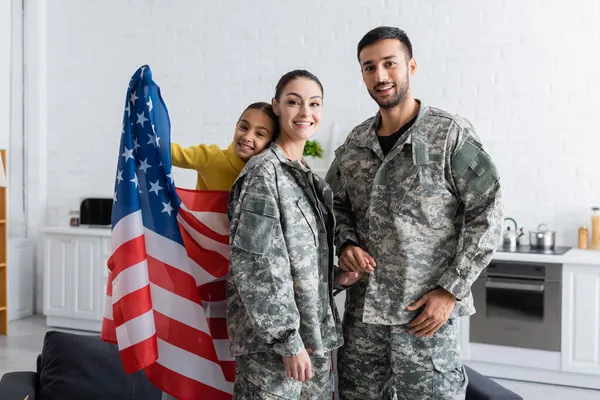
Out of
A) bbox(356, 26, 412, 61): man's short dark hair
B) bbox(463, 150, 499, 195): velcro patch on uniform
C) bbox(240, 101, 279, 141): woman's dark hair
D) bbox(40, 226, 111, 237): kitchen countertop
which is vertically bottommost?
bbox(40, 226, 111, 237): kitchen countertop

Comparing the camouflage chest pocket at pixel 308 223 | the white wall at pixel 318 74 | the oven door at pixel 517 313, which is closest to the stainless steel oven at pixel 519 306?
the oven door at pixel 517 313

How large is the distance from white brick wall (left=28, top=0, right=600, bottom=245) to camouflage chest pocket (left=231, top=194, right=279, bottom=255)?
3604 mm

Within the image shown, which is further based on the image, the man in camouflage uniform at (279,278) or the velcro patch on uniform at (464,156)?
the velcro patch on uniform at (464,156)

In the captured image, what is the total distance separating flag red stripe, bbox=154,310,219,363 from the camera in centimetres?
233

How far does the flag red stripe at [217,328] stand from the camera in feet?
7.96

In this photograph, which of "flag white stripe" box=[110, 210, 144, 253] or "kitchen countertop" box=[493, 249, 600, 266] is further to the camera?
"kitchen countertop" box=[493, 249, 600, 266]

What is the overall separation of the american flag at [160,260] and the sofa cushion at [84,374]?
0.44 metres

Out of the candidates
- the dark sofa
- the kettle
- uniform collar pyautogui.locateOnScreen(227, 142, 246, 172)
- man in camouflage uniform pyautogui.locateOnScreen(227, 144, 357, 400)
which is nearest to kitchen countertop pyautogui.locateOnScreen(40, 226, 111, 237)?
the dark sofa

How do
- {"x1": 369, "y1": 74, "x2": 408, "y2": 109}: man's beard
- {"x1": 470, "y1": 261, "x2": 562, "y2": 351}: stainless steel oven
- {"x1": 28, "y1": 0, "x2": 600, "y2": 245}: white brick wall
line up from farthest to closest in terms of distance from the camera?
{"x1": 28, "y1": 0, "x2": 600, "y2": 245}: white brick wall, {"x1": 470, "y1": 261, "x2": 562, "y2": 351}: stainless steel oven, {"x1": 369, "y1": 74, "x2": 408, "y2": 109}: man's beard

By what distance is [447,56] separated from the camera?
532cm

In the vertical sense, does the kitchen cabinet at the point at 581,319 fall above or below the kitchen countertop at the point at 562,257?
below

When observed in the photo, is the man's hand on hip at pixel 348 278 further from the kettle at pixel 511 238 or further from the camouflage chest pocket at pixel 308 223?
the kettle at pixel 511 238

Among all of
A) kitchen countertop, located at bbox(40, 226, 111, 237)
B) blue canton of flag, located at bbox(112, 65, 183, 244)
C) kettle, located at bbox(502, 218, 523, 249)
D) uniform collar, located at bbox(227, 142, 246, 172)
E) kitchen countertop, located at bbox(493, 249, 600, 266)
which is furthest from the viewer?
kitchen countertop, located at bbox(40, 226, 111, 237)

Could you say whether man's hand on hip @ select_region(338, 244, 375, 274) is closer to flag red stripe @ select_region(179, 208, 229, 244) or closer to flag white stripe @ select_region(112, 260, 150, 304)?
flag red stripe @ select_region(179, 208, 229, 244)
